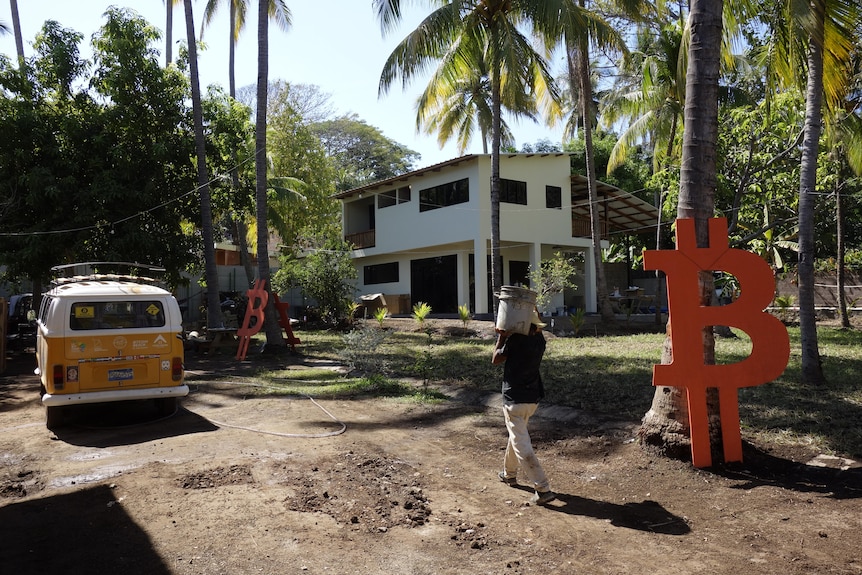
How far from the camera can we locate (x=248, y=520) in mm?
4359

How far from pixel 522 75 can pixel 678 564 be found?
14550 mm

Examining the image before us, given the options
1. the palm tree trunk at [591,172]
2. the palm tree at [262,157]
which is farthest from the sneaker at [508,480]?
the palm tree trunk at [591,172]

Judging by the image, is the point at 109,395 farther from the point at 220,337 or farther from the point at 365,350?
the point at 220,337

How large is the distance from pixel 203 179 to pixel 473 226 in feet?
33.0

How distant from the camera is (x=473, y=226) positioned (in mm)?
22797

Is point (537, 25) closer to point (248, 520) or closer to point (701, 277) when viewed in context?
point (701, 277)

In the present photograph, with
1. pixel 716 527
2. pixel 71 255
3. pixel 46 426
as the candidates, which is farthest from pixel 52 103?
pixel 716 527

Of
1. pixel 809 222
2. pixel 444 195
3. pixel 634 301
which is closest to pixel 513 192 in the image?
pixel 444 195

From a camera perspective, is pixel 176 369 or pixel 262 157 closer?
pixel 176 369

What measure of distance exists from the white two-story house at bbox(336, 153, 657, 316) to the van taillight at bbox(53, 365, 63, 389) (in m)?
16.4

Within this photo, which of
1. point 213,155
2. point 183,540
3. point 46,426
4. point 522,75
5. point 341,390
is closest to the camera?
point 183,540

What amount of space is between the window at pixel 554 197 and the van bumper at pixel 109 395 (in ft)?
63.2

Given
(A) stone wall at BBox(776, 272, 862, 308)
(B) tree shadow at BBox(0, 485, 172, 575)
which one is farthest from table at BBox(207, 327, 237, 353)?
(A) stone wall at BBox(776, 272, 862, 308)

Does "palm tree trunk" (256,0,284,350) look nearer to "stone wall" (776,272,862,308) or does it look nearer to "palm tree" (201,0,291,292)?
"palm tree" (201,0,291,292)
